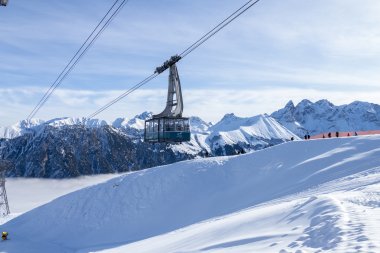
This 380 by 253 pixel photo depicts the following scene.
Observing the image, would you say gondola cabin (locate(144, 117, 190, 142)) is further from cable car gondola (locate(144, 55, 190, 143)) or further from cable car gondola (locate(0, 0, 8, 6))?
cable car gondola (locate(0, 0, 8, 6))

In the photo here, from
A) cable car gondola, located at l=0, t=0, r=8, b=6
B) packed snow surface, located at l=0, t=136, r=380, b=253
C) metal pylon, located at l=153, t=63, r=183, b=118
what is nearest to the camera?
packed snow surface, located at l=0, t=136, r=380, b=253

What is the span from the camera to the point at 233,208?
31.8 m

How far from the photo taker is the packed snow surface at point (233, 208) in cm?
1266

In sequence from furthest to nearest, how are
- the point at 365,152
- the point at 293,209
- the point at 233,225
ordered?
the point at 365,152, the point at 233,225, the point at 293,209

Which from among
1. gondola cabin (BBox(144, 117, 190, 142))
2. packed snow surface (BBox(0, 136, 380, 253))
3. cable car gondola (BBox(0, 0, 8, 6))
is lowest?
packed snow surface (BBox(0, 136, 380, 253))

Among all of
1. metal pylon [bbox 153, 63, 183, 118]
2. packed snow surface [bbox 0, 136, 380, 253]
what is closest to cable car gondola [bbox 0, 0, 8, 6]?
packed snow surface [bbox 0, 136, 380, 253]

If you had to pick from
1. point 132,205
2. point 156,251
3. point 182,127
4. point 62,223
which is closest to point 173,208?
point 132,205

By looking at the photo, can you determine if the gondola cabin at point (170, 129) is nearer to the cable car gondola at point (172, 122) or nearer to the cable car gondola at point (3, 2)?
the cable car gondola at point (172, 122)

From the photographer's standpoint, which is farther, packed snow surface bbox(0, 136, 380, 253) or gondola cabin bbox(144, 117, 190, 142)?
gondola cabin bbox(144, 117, 190, 142)

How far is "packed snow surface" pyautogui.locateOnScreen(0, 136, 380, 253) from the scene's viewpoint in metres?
12.7

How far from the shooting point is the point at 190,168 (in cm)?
4775

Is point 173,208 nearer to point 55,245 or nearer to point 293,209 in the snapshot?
point 55,245

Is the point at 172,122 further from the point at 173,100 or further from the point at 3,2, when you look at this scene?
the point at 3,2

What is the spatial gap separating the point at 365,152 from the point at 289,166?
22.6 ft
